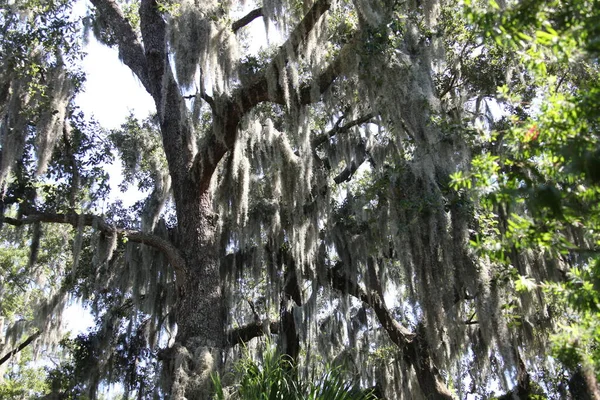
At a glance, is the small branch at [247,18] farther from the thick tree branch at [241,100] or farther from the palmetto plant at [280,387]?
the palmetto plant at [280,387]

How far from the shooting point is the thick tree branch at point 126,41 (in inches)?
340

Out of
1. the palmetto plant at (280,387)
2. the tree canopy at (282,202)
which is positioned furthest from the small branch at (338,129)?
the palmetto plant at (280,387)

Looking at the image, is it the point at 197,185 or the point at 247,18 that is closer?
the point at 197,185

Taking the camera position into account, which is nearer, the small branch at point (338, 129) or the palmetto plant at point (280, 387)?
the palmetto plant at point (280, 387)

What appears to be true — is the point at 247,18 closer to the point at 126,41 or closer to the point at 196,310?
the point at 126,41

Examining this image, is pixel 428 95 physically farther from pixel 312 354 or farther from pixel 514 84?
pixel 312 354

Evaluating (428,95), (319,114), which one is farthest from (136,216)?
(428,95)

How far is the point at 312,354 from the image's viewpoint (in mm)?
10078

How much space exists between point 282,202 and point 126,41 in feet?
10.1

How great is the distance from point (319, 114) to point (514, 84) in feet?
10.0

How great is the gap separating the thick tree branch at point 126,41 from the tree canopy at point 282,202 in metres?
0.03

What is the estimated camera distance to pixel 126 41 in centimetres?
891

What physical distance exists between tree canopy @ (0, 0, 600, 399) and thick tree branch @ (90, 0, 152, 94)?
0.03 m

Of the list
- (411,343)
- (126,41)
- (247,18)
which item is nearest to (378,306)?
(411,343)
